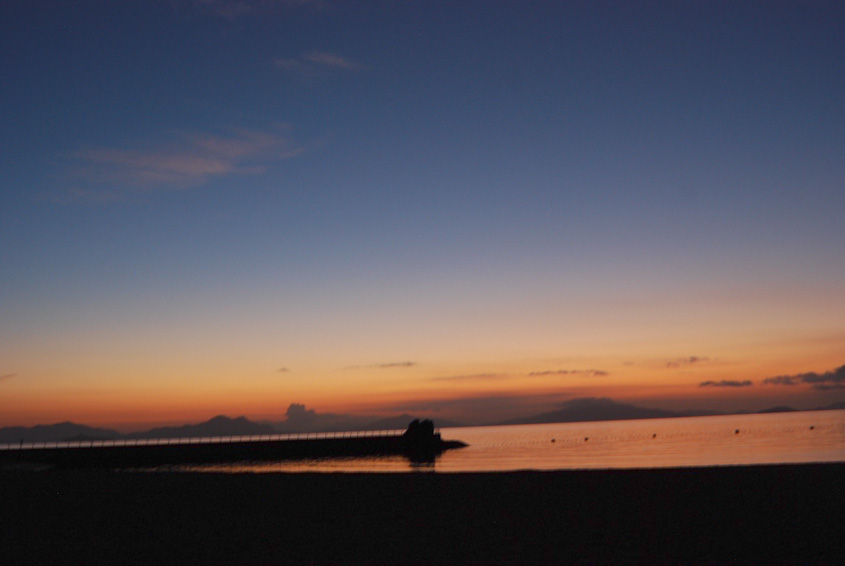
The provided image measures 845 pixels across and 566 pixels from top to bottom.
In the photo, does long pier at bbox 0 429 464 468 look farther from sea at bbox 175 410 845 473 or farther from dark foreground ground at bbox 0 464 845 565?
dark foreground ground at bbox 0 464 845 565

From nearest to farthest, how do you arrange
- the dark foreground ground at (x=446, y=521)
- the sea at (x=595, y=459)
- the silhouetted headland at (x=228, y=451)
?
→ the dark foreground ground at (x=446, y=521), the sea at (x=595, y=459), the silhouetted headland at (x=228, y=451)

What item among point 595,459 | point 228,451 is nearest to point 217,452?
point 228,451

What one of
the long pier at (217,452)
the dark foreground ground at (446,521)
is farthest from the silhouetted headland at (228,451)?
the dark foreground ground at (446,521)

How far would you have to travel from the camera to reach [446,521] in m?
13.7

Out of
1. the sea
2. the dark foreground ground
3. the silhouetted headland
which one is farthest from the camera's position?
the silhouetted headland

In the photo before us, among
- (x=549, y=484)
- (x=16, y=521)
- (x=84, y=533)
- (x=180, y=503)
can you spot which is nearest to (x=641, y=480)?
(x=549, y=484)

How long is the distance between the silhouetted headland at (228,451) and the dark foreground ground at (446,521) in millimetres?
42147

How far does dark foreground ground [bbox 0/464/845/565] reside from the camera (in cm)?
1035

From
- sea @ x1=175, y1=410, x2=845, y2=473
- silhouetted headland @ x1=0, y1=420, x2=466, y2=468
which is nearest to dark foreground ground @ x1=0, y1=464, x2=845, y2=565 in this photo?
sea @ x1=175, y1=410, x2=845, y2=473

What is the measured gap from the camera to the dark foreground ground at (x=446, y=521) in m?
10.4

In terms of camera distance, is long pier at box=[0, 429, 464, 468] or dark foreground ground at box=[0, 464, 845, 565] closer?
dark foreground ground at box=[0, 464, 845, 565]

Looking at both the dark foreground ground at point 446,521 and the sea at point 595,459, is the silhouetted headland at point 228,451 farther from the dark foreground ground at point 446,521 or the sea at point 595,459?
the dark foreground ground at point 446,521

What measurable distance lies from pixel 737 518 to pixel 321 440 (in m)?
74.6

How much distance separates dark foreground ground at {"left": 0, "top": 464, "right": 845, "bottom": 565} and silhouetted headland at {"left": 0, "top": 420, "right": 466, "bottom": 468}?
42147 millimetres
